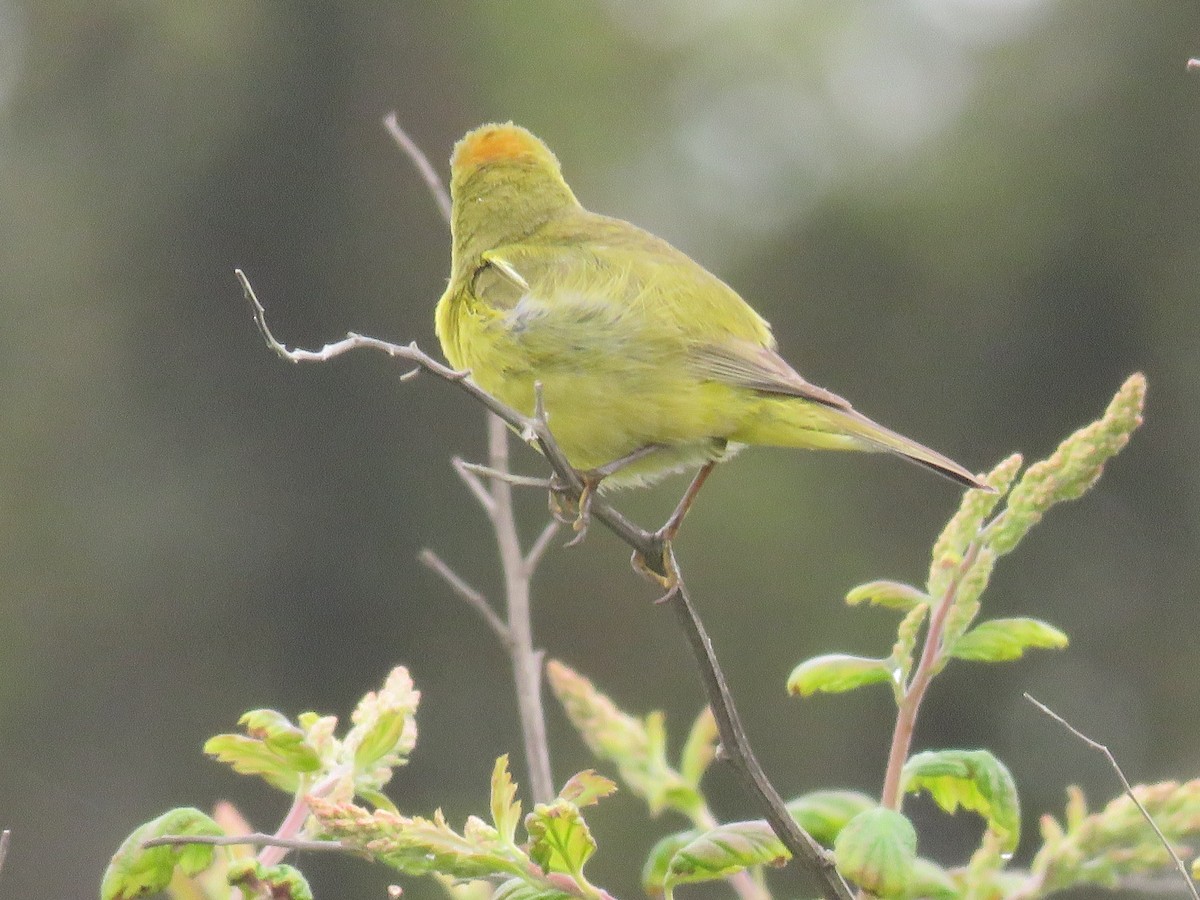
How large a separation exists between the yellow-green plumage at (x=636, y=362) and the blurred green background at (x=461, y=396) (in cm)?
662

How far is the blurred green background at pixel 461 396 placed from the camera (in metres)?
9.78

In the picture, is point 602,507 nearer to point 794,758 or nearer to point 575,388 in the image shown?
point 575,388

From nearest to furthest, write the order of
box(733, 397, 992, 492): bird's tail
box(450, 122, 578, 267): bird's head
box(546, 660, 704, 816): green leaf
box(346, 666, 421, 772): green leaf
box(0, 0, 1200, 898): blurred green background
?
box(346, 666, 421, 772): green leaf → box(546, 660, 704, 816): green leaf → box(733, 397, 992, 492): bird's tail → box(450, 122, 578, 267): bird's head → box(0, 0, 1200, 898): blurred green background

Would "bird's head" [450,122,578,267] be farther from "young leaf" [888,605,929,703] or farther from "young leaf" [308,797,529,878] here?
"young leaf" [308,797,529,878]

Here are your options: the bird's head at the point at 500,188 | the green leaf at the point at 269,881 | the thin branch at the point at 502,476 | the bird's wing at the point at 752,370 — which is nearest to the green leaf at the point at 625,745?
the thin branch at the point at 502,476

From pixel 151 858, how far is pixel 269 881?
0.16m

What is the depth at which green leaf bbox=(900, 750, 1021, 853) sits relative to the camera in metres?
1.37

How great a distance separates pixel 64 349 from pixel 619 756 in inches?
387

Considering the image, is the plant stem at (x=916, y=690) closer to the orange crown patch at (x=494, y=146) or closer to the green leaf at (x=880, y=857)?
the green leaf at (x=880, y=857)

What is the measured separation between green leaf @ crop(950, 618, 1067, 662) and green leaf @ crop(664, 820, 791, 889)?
0.25 m

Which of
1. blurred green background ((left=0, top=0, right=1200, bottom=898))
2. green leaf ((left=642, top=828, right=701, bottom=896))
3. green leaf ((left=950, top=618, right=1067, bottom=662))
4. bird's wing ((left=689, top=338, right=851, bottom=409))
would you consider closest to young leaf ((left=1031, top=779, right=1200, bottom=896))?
green leaf ((left=950, top=618, right=1067, bottom=662))

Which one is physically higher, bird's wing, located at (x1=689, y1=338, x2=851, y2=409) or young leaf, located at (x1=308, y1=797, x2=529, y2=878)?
bird's wing, located at (x1=689, y1=338, x2=851, y2=409)

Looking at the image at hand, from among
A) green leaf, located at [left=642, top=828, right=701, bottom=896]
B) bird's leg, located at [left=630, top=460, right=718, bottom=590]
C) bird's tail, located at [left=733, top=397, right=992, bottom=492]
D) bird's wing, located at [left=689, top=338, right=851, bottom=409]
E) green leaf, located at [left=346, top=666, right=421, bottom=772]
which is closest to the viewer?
green leaf, located at [left=346, top=666, right=421, bottom=772]

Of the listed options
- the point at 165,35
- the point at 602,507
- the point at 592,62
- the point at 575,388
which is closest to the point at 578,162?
the point at 592,62
